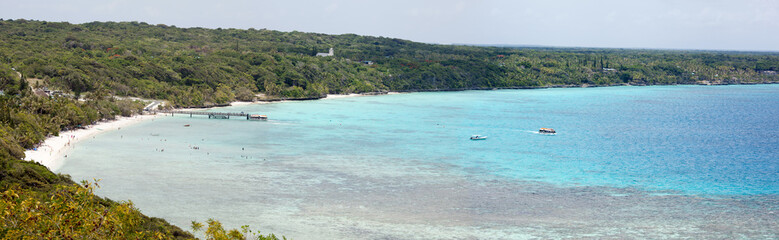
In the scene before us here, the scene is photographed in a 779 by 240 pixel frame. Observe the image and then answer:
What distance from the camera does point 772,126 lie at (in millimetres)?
101000

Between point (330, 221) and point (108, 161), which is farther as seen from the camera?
point (108, 161)

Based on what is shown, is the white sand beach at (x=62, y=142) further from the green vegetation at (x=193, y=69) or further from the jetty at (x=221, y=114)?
the green vegetation at (x=193, y=69)

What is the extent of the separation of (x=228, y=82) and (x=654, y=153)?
84.1m

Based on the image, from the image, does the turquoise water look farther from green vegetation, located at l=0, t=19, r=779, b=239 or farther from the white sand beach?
green vegetation, located at l=0, t=19, r=779, b=239

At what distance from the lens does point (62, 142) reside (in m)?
64.4

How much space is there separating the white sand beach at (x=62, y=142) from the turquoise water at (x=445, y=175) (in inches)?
56.1

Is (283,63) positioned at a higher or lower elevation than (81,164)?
higher

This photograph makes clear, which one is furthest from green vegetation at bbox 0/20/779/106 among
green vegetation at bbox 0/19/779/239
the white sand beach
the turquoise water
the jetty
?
the turquoise water

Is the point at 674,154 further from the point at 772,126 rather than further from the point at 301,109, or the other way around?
the point at 301,109

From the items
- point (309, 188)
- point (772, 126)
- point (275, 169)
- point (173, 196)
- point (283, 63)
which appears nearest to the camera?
point (173, 196)

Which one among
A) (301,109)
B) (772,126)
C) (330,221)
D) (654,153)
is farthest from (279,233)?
(772,126)

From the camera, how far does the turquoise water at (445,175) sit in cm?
3975

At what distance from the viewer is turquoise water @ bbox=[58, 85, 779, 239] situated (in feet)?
130

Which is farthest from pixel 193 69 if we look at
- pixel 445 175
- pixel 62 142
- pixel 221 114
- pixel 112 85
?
pixel 445 175
